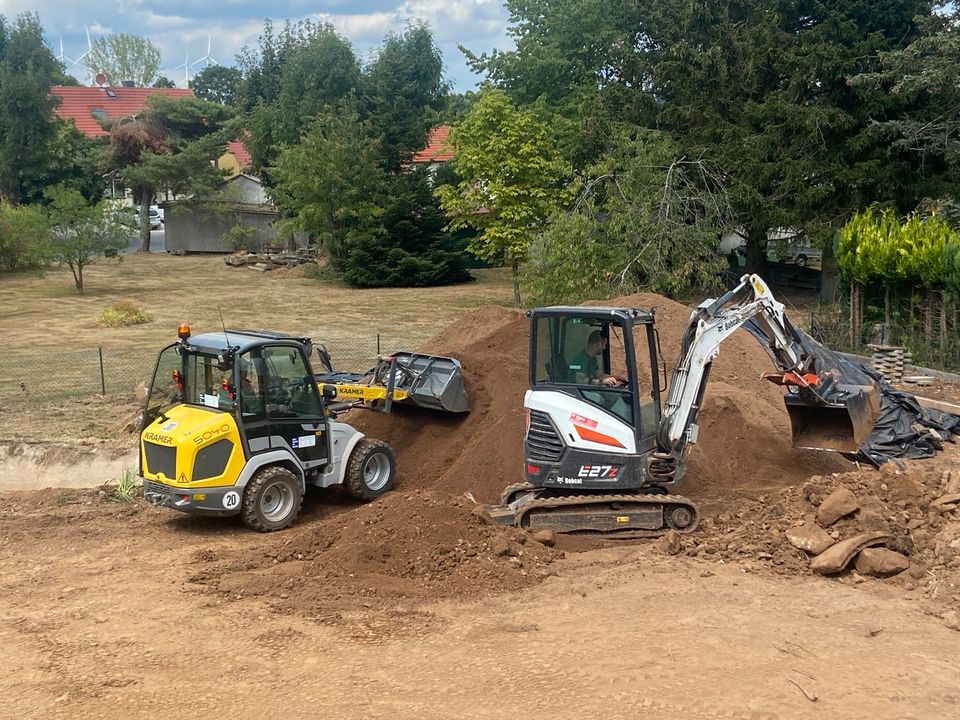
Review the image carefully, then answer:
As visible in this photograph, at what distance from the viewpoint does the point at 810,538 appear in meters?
9.09

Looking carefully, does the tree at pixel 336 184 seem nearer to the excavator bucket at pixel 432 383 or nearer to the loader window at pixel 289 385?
the excavator bucket at pixel 432 383

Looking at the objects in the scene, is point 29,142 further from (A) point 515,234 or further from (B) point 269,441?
(B) point 269,441

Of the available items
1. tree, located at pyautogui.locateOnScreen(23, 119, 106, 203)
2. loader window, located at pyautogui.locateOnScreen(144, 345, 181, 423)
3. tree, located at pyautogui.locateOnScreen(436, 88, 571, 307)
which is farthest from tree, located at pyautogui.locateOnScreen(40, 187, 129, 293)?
loader window, located at pyautogui.locateOnScreen(144, 345, 181, 423)

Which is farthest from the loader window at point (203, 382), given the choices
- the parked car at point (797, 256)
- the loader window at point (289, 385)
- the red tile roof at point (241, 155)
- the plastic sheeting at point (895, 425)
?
the red tile roof at point (241, 155)

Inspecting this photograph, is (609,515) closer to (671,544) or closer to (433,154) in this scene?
(671,544)

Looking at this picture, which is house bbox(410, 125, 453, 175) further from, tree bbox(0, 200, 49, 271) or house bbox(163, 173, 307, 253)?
tree bbox(0, 200, 49, 271)

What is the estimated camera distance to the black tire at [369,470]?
Answer: 458 inches

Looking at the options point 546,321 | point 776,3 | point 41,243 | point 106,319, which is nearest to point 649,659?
point 546,321

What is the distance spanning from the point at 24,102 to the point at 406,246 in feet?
61.6

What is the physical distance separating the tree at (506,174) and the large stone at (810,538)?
21.9m

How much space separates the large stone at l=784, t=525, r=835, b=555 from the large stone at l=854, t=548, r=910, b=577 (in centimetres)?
32

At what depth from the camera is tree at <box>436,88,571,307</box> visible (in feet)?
100

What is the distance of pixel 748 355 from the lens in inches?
614

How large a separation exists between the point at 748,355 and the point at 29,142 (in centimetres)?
3910
